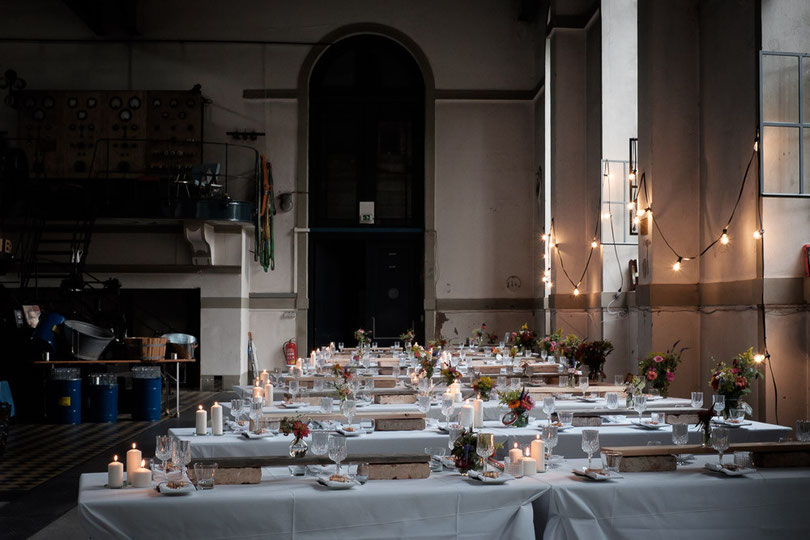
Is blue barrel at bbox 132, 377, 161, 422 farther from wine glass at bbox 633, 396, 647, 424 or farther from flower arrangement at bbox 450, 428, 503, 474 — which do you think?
flower arrangement at bbox 450, 428, 503, 474

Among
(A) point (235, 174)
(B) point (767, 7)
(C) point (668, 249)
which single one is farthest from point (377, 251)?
(B) point (767, 7)

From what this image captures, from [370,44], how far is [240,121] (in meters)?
3.13

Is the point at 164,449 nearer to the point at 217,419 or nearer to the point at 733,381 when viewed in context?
the point at 217,419

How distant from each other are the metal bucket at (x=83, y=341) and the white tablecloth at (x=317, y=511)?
8.29 metres

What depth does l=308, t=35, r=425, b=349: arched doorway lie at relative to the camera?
18219 mm

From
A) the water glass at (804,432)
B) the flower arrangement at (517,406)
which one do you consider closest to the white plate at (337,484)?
the flower arrangement at (517,406)

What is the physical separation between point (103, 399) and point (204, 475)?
8272mm

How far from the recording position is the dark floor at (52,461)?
20.7 ft

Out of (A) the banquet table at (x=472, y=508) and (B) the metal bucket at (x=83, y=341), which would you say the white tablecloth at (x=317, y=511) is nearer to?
(A) the banquet table at (x=472, y=508)

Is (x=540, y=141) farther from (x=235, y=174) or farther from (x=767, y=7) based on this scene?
(x=767, y=7)

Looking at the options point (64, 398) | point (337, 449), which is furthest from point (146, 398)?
point (337, 449)

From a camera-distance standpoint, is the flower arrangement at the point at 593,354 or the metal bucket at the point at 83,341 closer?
the flower arrangement at the point at 593,354

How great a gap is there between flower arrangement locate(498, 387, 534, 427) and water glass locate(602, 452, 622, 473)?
4.33 ft

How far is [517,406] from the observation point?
5.49 metres
